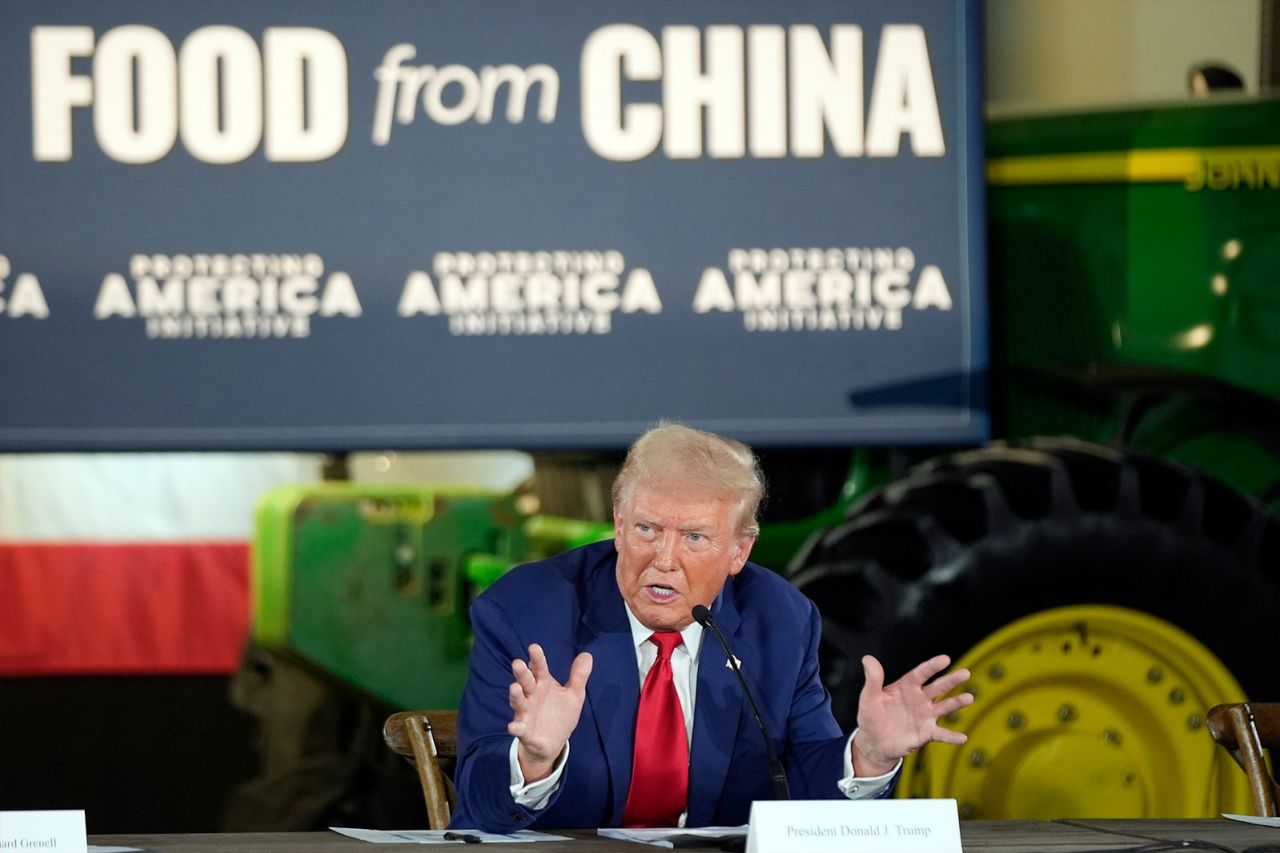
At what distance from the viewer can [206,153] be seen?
3.33 meters

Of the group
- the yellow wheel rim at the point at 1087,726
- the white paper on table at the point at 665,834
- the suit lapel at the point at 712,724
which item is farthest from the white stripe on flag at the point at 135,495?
the white paper on table at the point at 665,834

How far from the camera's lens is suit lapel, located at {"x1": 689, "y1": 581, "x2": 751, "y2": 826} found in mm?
2088

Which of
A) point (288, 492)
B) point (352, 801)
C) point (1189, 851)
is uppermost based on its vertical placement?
point (288, 492)

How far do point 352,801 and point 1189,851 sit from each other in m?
2.35

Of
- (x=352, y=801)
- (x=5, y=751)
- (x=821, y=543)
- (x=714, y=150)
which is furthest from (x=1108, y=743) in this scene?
(x=5, y=751)

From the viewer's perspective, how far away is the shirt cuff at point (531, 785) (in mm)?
1900

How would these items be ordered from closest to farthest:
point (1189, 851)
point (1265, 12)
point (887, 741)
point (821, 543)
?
point (1189, 851), point (887, 741), point (821, 543), point (1265, 12)

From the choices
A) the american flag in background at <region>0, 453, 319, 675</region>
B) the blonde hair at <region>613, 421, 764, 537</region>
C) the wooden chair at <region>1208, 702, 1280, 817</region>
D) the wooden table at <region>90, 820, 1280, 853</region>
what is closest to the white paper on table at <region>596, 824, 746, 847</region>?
the wooden table at <region>90, 820, 1280, 853</region>

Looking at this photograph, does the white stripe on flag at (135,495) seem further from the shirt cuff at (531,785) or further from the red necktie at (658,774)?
the shirt cuff at (531,785)

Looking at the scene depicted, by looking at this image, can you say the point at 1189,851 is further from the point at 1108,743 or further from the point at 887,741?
the point at 1108,743

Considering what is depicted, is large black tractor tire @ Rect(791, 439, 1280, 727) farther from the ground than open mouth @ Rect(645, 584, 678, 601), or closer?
closer

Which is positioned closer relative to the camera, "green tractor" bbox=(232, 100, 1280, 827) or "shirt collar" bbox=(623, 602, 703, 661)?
"shirt collar" bbox=(623, 602, 703, 661)

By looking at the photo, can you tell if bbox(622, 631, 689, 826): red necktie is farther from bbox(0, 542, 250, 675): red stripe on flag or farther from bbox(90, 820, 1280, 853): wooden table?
bbox(0, 542, 250, 675): red stripe on flag

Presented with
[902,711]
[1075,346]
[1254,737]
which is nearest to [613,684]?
[902,711]
